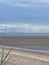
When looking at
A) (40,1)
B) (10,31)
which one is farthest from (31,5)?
(10,31)

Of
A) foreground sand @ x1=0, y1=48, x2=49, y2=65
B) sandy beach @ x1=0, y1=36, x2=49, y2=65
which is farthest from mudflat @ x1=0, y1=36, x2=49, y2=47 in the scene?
foreground sand @ x1=0, y1=48, x2=49, y2=65

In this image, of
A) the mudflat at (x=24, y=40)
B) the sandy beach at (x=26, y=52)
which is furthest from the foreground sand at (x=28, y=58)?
the mudflat at (x=24, y=40)

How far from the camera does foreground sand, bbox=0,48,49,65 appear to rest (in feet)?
10.3

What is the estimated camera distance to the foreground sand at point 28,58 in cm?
315

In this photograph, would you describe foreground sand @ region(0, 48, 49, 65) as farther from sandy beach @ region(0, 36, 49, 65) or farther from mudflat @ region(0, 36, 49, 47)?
mudflat @ region(0, 36, 49, 47)

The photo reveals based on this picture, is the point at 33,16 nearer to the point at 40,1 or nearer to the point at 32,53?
the point at 40,1

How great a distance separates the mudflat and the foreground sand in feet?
0.69

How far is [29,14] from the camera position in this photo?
→ 336cm

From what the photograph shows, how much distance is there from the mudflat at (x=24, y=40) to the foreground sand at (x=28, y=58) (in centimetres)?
21

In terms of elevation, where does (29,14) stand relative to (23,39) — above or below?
above

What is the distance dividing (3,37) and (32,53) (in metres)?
0.63

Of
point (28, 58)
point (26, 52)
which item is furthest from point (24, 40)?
point (28, 58)

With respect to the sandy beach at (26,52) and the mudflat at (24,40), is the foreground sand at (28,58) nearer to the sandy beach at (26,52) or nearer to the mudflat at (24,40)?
the sandy beach at (26,52)

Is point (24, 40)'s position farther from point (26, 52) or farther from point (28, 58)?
point (28, 58)
